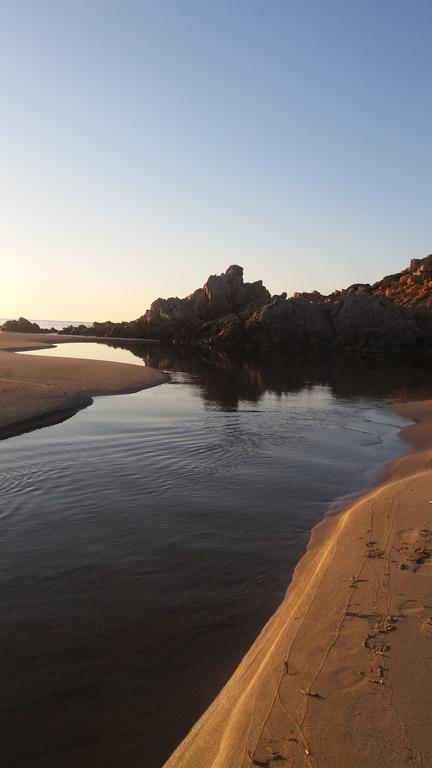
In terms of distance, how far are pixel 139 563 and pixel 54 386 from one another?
17.6 meters

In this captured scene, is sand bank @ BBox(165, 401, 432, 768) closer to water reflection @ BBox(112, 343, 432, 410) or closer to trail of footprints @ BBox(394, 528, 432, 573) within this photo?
trail of footprints @ BBox(394, 528, 432, 573)

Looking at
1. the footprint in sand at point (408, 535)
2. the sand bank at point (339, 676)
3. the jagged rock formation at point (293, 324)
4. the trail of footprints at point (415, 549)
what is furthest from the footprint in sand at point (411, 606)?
the jagged rock formation at point (293, 324)

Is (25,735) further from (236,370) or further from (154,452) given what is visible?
(236,370)

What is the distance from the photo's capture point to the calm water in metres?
4.68

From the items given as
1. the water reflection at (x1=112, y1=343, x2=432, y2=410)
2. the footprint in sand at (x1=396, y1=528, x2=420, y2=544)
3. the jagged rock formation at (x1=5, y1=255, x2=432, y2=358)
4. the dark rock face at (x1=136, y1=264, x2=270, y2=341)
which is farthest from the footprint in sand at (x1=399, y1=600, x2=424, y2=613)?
the dark rock face at (x1=136, y1=264, x2=270, y2=341)

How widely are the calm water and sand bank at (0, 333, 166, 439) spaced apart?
1179mm

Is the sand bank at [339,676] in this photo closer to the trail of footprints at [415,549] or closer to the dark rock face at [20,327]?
the trail of footprints at [415,549]

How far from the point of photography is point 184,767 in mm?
3811

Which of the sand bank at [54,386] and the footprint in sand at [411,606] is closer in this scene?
the footprint in sand at [411,606]

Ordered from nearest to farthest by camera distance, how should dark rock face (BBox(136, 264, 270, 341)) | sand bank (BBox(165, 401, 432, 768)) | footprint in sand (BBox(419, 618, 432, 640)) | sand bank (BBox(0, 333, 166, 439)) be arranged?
sand bank (BBox(165, 401, 432, 768))
footprint in sand (BBox(419, 618, 432, 640))
sand bank (BBox(0, 333, 166, 439))
dark rock face (BBox(136, 264, 270, 341))

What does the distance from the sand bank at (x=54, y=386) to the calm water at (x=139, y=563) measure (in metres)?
1.18

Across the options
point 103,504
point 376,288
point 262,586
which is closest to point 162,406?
point 103,504

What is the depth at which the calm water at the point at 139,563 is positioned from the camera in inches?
184

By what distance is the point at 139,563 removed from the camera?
25.2 ft
